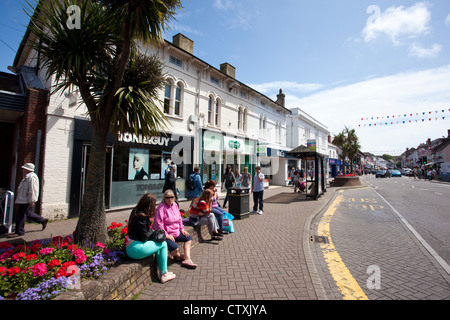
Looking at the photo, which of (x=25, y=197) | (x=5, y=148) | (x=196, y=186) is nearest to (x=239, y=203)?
(x=196, y=186)

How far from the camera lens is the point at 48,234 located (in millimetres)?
5668

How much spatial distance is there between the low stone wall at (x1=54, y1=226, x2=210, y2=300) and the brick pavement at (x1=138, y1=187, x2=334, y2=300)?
0.16 m

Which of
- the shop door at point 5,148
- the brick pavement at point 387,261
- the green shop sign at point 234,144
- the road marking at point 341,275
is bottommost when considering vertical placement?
the road marking at point 341,275

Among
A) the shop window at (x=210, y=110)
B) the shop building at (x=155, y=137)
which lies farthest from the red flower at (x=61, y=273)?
the shop window at (x=210, y=110)

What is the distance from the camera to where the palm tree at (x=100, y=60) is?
3.84 m

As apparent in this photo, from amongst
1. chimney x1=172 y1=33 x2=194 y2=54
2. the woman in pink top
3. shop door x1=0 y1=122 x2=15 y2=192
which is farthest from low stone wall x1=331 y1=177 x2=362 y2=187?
shop door x1=0 y1=122 x2=15 y2=192

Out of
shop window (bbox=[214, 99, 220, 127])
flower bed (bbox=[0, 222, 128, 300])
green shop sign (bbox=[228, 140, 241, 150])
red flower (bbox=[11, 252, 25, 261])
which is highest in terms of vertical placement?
shop window (bbox=[214, 99, 220, 127])

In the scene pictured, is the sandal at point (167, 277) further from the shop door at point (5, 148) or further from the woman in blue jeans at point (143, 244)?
the shop door at point (5, 148)

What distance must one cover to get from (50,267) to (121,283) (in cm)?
96

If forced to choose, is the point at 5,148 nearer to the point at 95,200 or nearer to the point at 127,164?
the point at 127,164

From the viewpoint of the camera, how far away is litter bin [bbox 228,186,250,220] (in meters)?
7.50

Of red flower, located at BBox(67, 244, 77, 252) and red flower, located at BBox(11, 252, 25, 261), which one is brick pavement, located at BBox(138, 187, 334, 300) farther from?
red flower, located at BBox(11, 252, 25, 261)

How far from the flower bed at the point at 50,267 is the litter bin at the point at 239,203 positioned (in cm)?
419

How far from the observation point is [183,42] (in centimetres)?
1264
